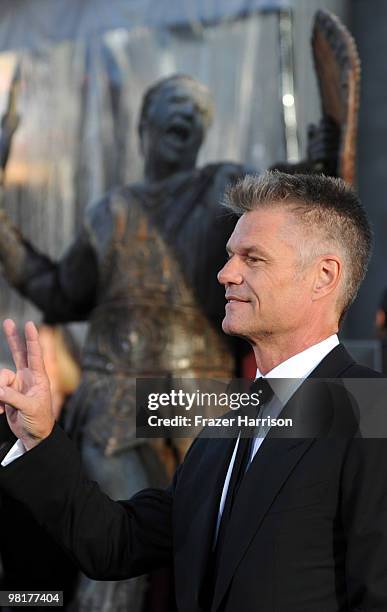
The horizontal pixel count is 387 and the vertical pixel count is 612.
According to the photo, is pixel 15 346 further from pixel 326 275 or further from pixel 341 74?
pixel 341 74

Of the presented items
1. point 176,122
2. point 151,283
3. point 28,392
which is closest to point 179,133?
point 176,122

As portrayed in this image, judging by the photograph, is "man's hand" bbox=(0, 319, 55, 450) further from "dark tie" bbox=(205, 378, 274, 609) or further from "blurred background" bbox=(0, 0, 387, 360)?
"blurred background" bbox=(0, 0, 387, 360)

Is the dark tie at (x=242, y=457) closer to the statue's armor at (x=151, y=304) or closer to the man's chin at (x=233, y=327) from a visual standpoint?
the man's chin at (x=233, y=327)

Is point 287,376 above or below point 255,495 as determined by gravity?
above

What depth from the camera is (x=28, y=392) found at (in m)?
1.56

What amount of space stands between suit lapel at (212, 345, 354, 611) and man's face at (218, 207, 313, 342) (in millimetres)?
143

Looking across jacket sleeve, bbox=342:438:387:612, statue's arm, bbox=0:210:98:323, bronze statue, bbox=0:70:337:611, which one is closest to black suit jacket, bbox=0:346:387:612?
jacket sleeve, bbox=342:438:387:612

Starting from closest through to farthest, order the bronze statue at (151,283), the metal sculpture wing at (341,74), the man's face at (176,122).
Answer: the metal sculpture wing at (341,74) → the bronze statue at (151,283) → the man's face at (176,122)

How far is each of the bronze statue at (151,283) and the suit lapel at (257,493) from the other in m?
2.12

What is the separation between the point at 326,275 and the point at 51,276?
2.66m

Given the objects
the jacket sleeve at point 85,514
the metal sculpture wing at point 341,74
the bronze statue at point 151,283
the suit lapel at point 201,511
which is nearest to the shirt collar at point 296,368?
the suit lapel at point 201,511

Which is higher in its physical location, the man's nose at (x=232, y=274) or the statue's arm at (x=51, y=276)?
the statue's arm at (x=51, y=276)

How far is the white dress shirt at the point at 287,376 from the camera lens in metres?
1.58

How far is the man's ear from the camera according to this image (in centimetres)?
160
